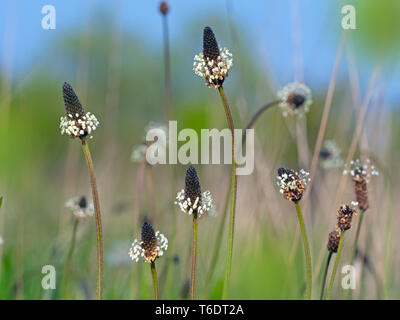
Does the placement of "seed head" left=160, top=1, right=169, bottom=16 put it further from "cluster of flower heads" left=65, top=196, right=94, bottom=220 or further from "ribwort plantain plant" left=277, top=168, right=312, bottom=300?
"ribwort plantain plant" left=277, top=168, right=312, bottom=300

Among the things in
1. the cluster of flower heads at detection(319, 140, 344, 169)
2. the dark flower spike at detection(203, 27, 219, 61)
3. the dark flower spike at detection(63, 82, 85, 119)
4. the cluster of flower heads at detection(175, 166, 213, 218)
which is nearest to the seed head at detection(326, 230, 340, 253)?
the cluster of flower heads at detection(175, 166, 213, 218)

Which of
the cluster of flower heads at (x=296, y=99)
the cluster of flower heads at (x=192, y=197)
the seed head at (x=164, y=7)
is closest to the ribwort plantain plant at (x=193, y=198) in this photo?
the cluster of flower heads at (x=192, y=197)

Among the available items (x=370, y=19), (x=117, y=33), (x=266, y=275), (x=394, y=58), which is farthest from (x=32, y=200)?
(x=370, y=19)

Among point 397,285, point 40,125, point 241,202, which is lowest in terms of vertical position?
point 397,285

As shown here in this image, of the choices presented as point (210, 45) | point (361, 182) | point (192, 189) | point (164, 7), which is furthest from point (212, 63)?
point (164, 7)

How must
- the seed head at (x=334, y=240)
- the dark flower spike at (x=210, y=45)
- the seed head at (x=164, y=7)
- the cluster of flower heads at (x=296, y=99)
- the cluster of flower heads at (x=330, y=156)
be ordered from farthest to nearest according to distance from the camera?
the cluster of flower heads at (x=330, y=156)
the seed head at (x=164, y=7)
the cluster of flower heads at (x=296, y=99)
the seed head at (x=334, y=240)
the dark flower spike at (x=210, y=45)

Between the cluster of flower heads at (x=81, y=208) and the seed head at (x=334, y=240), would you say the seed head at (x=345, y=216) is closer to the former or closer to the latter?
the seed head at (x=334, y=240)
